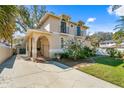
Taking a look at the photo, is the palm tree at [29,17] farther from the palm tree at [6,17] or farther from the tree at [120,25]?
the palm tree at [6,17]

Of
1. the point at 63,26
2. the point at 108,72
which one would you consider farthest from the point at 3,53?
the point at 108,72

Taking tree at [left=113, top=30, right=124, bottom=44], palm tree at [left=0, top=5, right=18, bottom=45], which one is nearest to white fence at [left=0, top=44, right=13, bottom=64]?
palm tree at [left=0, top=5, right=18, bottom=45]

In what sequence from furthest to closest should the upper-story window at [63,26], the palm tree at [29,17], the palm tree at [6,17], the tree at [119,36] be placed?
the palm tree at [29,17] → the upper-story window at [63,26] → the tree at [119,36] → the palm tree at [6,17]

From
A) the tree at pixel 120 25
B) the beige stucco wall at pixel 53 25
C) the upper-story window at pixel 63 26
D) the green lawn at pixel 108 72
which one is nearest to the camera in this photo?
the green lawn at pixel 108 72

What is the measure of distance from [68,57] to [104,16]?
7.62 metres

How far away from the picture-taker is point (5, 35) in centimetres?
616

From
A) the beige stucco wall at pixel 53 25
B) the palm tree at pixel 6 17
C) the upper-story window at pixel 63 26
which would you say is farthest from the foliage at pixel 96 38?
the palm tree at pixel 6 17

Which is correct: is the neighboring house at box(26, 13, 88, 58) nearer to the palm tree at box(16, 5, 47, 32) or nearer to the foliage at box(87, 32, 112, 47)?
the foliage at box(87, 32, 112, 47)

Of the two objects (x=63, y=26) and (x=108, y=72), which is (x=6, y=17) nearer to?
(x=108, y=72)
